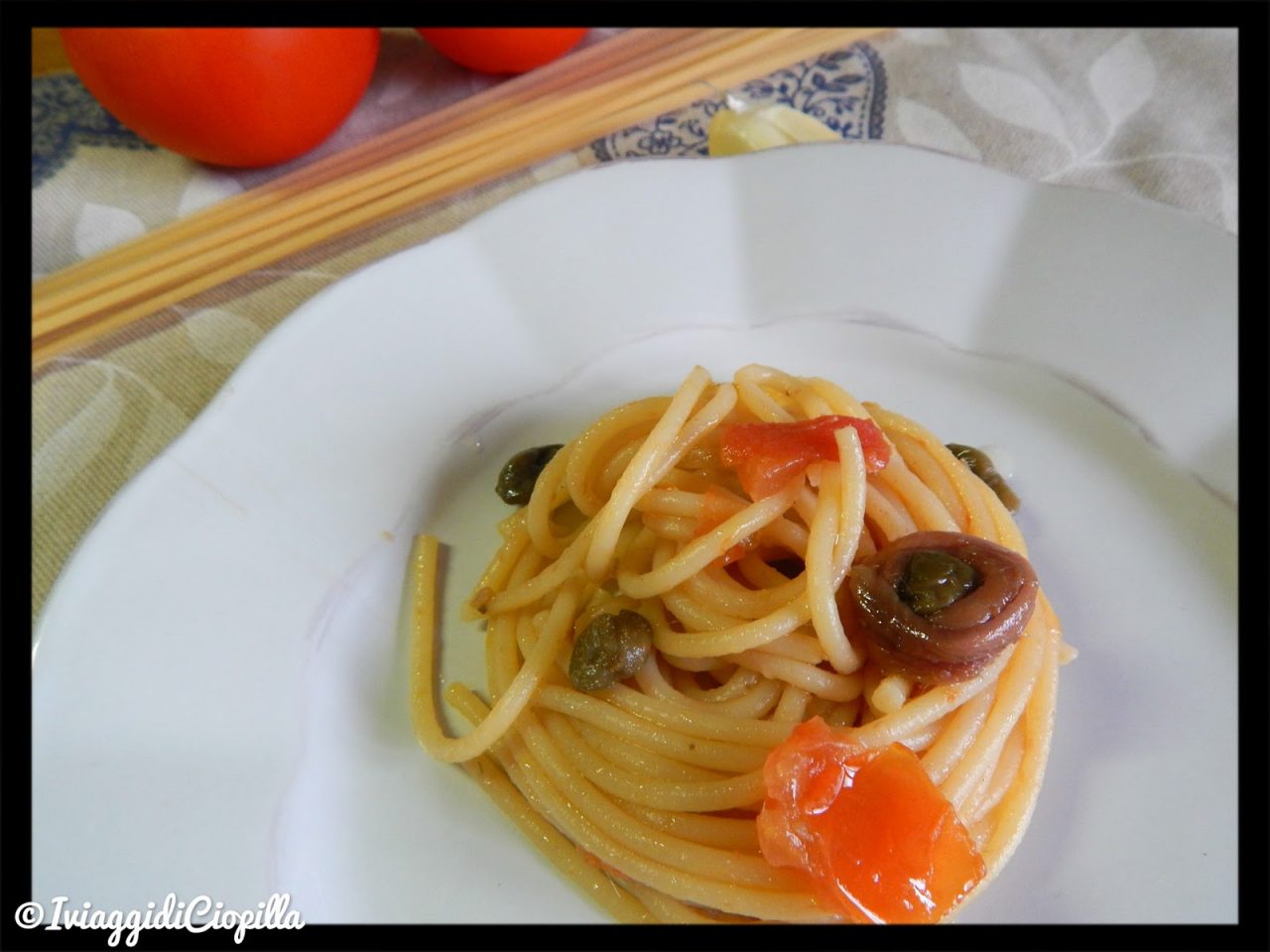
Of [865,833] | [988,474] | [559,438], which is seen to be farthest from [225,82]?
[865,833]

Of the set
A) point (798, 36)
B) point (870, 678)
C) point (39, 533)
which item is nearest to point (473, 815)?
point (870, 678)

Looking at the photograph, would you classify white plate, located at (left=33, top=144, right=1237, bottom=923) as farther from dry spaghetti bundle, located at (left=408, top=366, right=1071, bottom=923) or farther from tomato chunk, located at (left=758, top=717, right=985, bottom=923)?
tomato chunk, located at (left=758, top=717, right=985, bottom=923)

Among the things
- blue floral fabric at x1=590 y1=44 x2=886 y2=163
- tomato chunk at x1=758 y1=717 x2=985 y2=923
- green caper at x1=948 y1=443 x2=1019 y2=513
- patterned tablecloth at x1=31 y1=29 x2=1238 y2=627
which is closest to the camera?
tomato chunk at x1=758 y1=717 x2=985 y2=923

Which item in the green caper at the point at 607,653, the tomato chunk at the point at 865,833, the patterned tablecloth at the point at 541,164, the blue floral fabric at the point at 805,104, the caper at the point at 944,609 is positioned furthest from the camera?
the blue floral fabric at the point at 805,104

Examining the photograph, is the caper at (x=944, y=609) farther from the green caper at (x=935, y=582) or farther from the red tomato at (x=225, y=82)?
the red tomato at (x=225, y=82)

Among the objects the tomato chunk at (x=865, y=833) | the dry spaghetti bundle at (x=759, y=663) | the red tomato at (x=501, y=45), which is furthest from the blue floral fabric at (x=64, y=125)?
the tomato chunk at (x=865, y=833)

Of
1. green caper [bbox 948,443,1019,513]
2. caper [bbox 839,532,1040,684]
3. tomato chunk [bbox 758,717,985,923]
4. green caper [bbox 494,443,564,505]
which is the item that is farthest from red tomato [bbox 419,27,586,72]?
tomato chunk [bbox 758,717,985,923]
